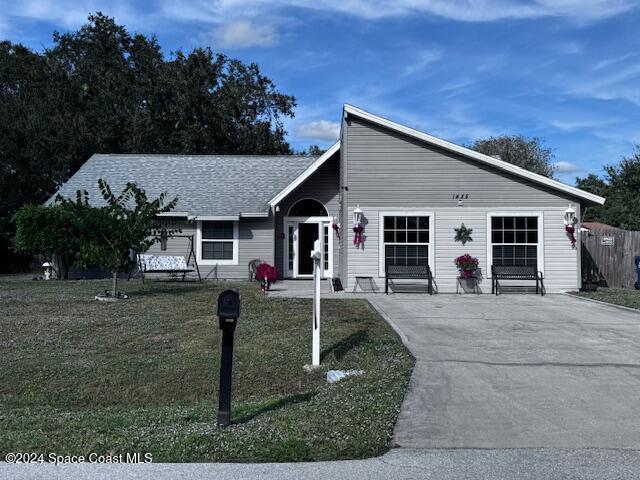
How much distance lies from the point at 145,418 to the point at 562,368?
5.02m

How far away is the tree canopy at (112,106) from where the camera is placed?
30016 mm

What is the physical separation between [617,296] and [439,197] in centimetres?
524

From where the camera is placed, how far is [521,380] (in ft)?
23.2

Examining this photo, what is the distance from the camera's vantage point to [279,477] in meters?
4.35

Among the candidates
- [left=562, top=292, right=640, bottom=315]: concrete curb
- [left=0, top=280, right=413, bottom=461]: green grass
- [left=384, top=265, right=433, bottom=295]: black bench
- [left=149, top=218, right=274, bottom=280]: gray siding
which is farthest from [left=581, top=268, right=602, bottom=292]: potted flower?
[left=149, top=218, right=274, bottom=280]: gray siding

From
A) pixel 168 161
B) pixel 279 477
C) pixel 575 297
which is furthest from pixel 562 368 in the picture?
pixel 168 161

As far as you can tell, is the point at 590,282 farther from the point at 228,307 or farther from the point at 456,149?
the point at 228,307

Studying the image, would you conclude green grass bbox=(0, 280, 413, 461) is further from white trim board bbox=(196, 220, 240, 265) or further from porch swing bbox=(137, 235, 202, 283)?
white trim board bbox=(196, 220, 240, 265)

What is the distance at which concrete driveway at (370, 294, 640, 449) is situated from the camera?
5276 millimetres

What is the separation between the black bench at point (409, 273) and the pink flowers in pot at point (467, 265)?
841 millimetres

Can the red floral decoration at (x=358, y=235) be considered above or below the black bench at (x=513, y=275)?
above

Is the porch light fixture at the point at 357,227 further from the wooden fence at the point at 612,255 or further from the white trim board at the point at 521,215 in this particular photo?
the wooden fence at the point at 612,255

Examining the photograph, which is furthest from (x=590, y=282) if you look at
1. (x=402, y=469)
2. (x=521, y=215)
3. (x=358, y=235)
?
(x=402, y=469)

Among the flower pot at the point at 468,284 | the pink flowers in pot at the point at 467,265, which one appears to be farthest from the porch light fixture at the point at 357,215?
the flower pot at the point at 468,284
